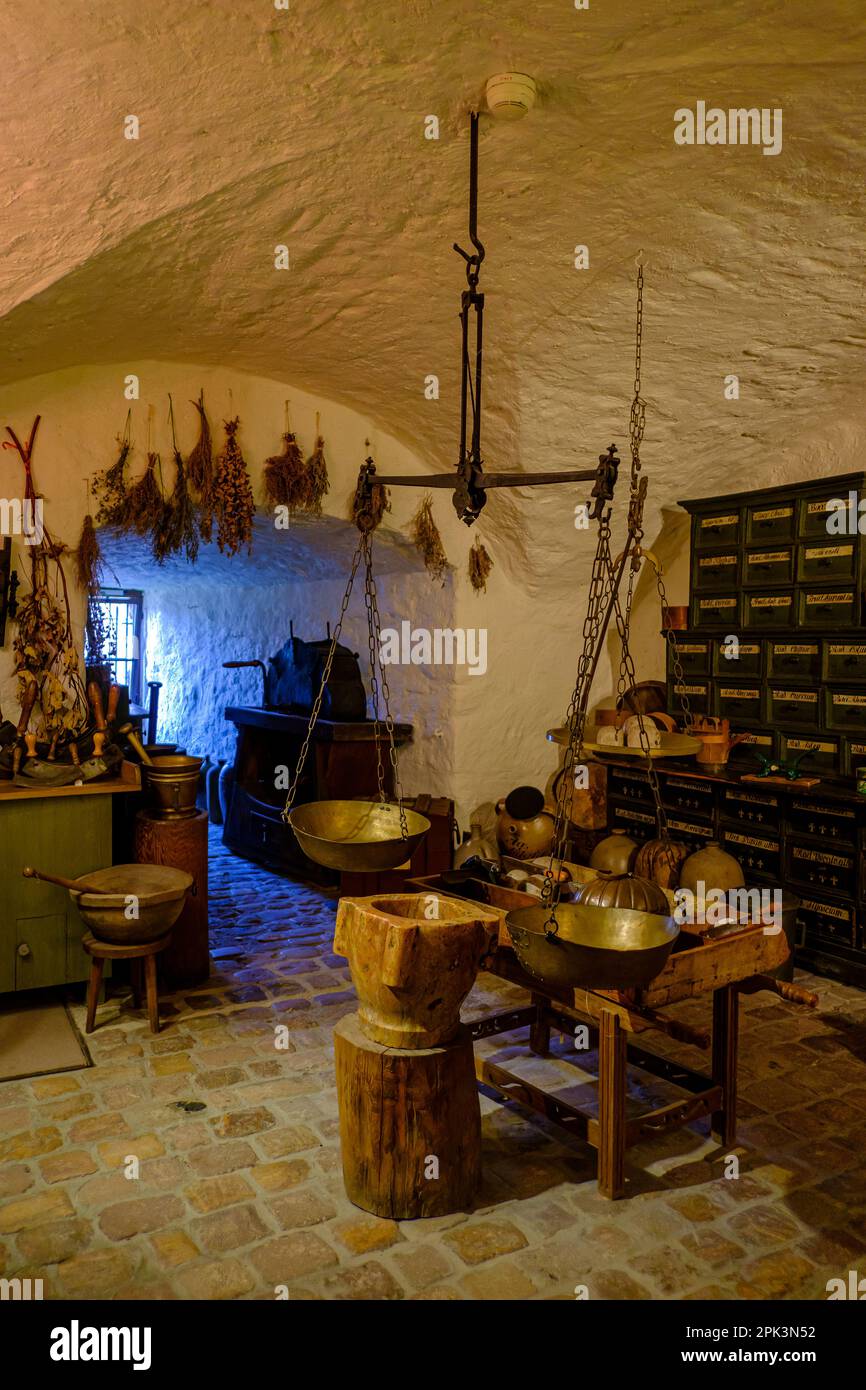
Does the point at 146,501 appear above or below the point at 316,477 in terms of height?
below

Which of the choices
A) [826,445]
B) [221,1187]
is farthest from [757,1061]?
[826,445]

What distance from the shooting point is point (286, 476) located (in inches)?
215

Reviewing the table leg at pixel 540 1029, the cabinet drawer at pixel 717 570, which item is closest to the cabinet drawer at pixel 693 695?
the cabinet drawer at pixel 717 570

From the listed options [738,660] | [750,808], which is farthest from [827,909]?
[738,660]

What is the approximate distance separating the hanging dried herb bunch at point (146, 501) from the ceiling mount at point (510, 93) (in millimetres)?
2726

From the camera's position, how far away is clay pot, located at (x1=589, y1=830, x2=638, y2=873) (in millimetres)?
5430

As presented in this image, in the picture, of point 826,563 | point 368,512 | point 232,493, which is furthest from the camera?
point 826,563

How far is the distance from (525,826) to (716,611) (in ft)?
6.18

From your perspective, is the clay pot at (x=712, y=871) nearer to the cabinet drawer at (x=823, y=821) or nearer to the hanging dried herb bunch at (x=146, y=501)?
the cabinet drawer at (x=823, y=821)

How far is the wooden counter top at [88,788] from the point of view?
4.38 meters

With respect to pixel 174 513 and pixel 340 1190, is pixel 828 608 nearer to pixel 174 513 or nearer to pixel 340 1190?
pixel 174 513

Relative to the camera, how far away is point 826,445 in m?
5.89

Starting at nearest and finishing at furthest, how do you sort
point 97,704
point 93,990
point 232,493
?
point 93,990, point 97,704, point 232,493

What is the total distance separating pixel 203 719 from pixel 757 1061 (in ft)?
21.4
